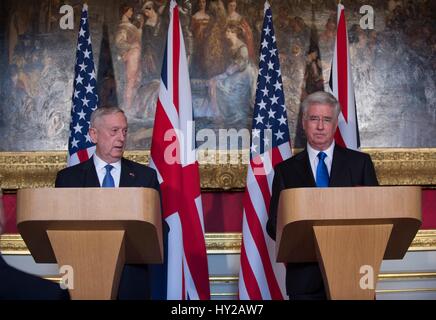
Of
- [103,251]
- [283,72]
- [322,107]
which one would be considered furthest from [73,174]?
[283,72]

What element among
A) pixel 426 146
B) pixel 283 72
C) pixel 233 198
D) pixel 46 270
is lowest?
pixel 46 270

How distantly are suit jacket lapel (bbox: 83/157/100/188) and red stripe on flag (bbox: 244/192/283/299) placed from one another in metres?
1.69

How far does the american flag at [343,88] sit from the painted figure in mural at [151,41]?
1.65m

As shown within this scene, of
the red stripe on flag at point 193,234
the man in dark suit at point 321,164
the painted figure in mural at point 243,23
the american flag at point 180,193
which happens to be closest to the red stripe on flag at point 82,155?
the american flag at point 180,193

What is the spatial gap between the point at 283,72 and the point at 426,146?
1506mm

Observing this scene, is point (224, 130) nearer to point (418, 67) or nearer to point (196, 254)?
point (196, 254)

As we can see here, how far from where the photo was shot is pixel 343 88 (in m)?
6.78

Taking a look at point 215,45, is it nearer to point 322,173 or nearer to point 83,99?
point 83,99

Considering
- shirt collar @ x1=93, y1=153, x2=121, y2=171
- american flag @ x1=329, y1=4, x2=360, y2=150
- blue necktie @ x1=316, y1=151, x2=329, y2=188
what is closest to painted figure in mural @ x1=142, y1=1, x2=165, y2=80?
american flag @ x1=329, y1=4, x2=360, y2=150

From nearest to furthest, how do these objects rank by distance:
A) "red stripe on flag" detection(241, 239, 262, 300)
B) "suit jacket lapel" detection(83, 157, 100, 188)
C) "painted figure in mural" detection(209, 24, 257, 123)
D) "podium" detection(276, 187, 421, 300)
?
"podium" detection(276, 187, 421, 300)
"suit jacket lapel" detection(83, 157, 100, 188)
"red stripe on flag" detection(241, 239, 262, 300)
"painted figure in mural" detection(209, 24, 257, 123)

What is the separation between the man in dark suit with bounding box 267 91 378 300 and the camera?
16.5ft

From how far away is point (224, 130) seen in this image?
7.20 m

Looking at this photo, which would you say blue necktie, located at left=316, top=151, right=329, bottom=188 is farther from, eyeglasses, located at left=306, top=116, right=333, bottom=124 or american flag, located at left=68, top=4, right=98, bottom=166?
american flag, located at left=68, top=4, right=98, bottom=166

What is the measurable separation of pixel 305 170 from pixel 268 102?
176cm
